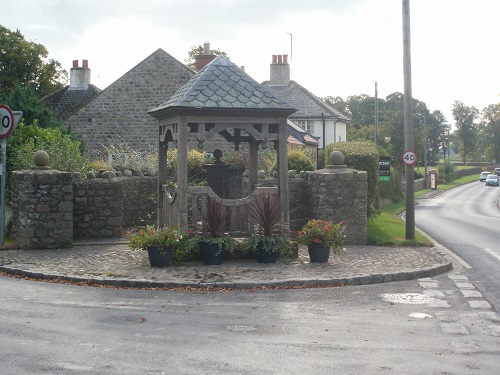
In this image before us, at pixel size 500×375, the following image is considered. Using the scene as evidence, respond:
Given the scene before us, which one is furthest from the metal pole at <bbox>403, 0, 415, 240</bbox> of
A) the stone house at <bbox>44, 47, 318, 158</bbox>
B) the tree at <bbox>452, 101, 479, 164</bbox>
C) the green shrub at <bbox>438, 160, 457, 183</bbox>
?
the tree at <bbox>452, 101, 479, 164</bbox>

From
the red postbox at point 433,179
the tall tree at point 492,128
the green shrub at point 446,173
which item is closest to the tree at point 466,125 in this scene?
the tall tree at point 492,128

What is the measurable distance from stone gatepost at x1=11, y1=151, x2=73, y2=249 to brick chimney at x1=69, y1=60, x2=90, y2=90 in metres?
31.6

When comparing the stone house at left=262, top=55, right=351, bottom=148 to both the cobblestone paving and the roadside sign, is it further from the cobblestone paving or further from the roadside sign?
the cobblestone paving

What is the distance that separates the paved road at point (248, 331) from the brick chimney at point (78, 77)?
36011 millimetres

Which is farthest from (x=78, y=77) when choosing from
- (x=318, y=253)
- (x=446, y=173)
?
(x=446, y=173)

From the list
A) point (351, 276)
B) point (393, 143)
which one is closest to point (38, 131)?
point (351, 276)

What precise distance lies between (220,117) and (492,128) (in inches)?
5327

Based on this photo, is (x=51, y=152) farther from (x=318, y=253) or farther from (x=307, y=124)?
(x=307, y=124)

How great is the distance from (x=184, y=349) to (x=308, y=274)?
210 inches

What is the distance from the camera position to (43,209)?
15609 mm

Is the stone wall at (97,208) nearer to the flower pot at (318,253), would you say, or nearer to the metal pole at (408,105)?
the flower pot at (318,253)

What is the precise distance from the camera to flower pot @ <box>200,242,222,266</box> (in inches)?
529

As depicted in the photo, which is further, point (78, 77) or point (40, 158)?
point (78, 77)

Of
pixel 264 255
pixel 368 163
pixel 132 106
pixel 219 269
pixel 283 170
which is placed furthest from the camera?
pixel 132 106
